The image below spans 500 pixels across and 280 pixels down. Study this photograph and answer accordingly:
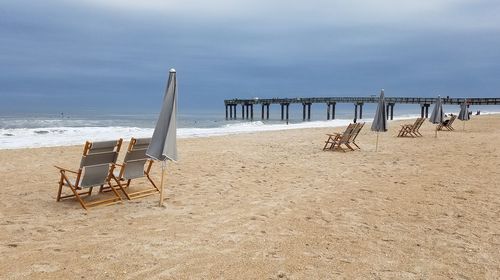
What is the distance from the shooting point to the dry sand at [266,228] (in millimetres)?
3561

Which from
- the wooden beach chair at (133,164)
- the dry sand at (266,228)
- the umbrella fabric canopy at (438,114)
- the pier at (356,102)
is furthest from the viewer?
the pier at (356,102)

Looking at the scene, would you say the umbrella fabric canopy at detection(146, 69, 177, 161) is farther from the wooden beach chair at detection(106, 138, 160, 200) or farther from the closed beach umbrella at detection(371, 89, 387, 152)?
the closed beach umbrella at detection(371, 89, 387, 152)

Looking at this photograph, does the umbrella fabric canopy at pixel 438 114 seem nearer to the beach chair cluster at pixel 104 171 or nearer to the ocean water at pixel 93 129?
the ocean water at pixel 93 129

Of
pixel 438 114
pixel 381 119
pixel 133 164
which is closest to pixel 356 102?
pixel 438 114

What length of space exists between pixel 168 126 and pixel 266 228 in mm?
1813

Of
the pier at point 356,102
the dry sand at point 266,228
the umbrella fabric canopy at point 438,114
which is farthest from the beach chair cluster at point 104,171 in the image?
the pier at point 356,102

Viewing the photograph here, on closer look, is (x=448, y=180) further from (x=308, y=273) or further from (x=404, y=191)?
(x=308, y=273)

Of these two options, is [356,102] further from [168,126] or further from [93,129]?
[168,126]

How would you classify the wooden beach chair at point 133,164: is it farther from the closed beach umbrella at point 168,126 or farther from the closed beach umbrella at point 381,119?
the closed beach umbrella at point 381,119

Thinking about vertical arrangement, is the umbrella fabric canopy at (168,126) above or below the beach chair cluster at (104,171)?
above

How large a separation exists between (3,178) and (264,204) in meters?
4.94

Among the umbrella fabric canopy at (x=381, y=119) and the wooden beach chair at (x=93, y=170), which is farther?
the umbrella fabric canopy at (x=381, y=119)

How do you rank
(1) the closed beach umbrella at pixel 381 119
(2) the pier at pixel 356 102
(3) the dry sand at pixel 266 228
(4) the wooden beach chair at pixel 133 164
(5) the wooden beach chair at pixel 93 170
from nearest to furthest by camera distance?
(3) the dry sand at pixel 266 228, (5) the wooden beach chair at pixel 93 170, (4) the wooden beach chair at pixel 133 164, (1) the closed beach umbrella at pixel 381 119, (2) the pier at pixel 356 102

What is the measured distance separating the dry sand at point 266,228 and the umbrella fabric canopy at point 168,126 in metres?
0.71
